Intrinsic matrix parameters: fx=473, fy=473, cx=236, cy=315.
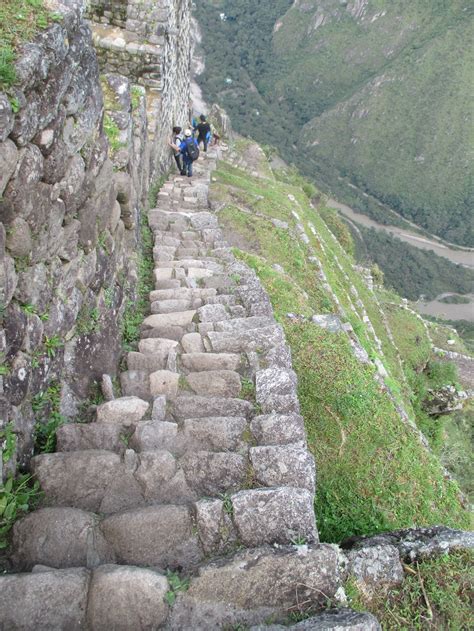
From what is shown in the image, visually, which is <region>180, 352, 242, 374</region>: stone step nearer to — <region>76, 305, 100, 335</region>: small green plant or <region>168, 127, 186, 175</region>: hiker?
Answer: <region>76, 305, 100, 335</region>: small green plant

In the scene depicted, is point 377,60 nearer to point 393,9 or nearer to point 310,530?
point 393,9

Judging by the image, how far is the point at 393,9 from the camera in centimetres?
9775

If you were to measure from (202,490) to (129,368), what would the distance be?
1.98 metres

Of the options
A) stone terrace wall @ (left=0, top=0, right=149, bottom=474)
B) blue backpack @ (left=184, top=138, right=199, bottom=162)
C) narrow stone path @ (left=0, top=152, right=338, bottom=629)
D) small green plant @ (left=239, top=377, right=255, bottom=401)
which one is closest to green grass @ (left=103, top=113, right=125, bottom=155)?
stone terrace wall @ (left=0, top=0, right=149, bottom=474)

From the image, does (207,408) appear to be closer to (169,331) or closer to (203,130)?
(169,331)

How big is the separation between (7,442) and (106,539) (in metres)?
0.97

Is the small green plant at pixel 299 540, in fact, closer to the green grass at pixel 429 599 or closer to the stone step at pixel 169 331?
the green grass at pixel 429 599

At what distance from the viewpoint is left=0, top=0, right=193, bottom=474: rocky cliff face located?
3.18 m

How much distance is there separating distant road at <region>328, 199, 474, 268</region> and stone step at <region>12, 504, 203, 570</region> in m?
76.5

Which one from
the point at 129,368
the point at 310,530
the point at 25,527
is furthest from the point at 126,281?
the point at 310,530

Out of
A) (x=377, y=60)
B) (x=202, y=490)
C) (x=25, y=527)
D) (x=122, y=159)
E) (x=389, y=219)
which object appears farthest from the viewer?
(x=377, y=60)

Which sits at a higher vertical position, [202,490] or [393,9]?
[393,9]

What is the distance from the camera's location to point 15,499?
329 cm

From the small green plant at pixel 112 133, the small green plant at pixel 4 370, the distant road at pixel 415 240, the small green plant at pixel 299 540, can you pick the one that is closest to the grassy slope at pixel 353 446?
the small green plant at pixel 299 540
